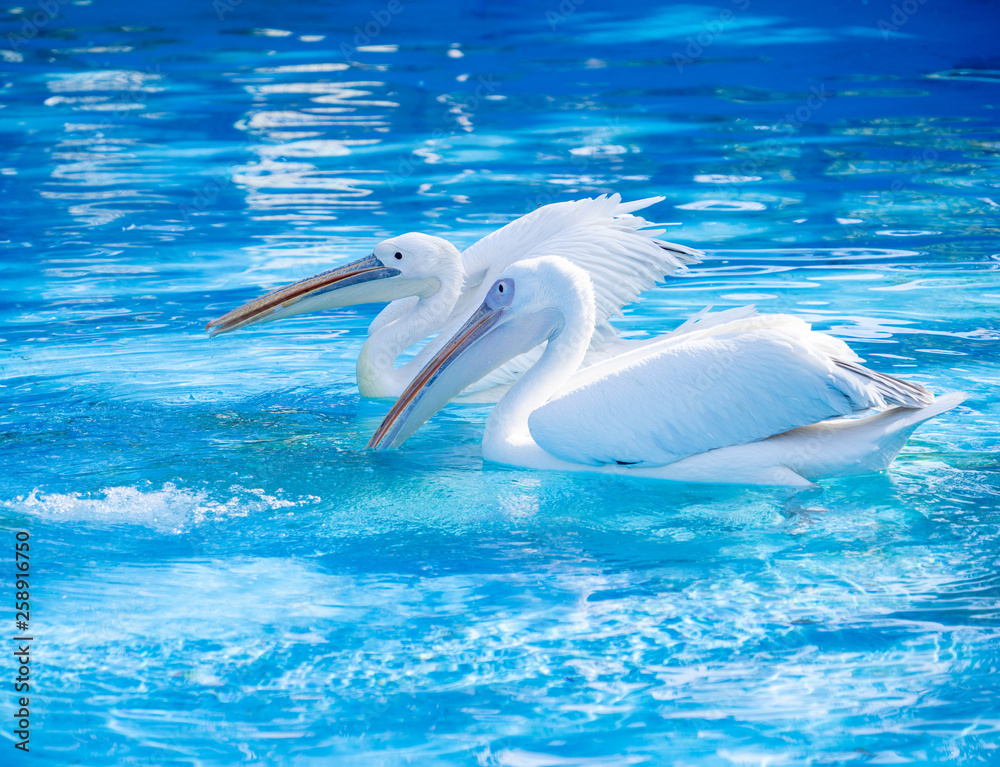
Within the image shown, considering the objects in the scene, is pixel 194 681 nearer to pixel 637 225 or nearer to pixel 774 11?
pixel 637 225

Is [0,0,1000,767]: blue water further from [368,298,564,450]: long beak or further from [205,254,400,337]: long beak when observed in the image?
[205,254,400,337]: long beak

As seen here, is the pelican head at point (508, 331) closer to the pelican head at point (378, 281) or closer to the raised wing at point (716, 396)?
the raised wing at point (716, 396)

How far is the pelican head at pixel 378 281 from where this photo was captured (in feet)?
16.3

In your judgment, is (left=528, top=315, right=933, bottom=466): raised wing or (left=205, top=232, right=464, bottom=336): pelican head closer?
(left=528, top=315, right=933, bottom=466): raised wing

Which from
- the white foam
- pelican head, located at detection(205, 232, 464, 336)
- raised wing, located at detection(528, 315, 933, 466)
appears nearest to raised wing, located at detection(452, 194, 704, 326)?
pelican head, located at detection(205, 232, 464, 336)

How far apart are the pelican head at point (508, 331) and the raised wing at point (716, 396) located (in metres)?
0.33

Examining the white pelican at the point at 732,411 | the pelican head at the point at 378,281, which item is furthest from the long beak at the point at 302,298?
the white pelican at the point at 732,411

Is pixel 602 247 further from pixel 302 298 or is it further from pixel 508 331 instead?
pixel 302 298

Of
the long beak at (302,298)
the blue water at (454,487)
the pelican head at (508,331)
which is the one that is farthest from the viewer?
the long beak at (302,298)

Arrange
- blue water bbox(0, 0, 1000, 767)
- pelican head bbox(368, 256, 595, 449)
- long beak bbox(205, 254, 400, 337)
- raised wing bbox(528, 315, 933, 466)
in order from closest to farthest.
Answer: blue water bbox(0, 0, 1000, 767) < raised wing bbox(528, 315, 933, 466) < pelican head bbox(368, 256, 595, 449) < long beak bbox(205, 254, 400, 337)

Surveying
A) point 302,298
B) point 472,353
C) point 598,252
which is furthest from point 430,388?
point 598,252

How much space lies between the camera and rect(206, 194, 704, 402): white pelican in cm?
496

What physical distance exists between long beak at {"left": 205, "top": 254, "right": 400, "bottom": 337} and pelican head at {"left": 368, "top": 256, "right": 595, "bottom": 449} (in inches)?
35.3

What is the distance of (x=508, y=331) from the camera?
4262mm
